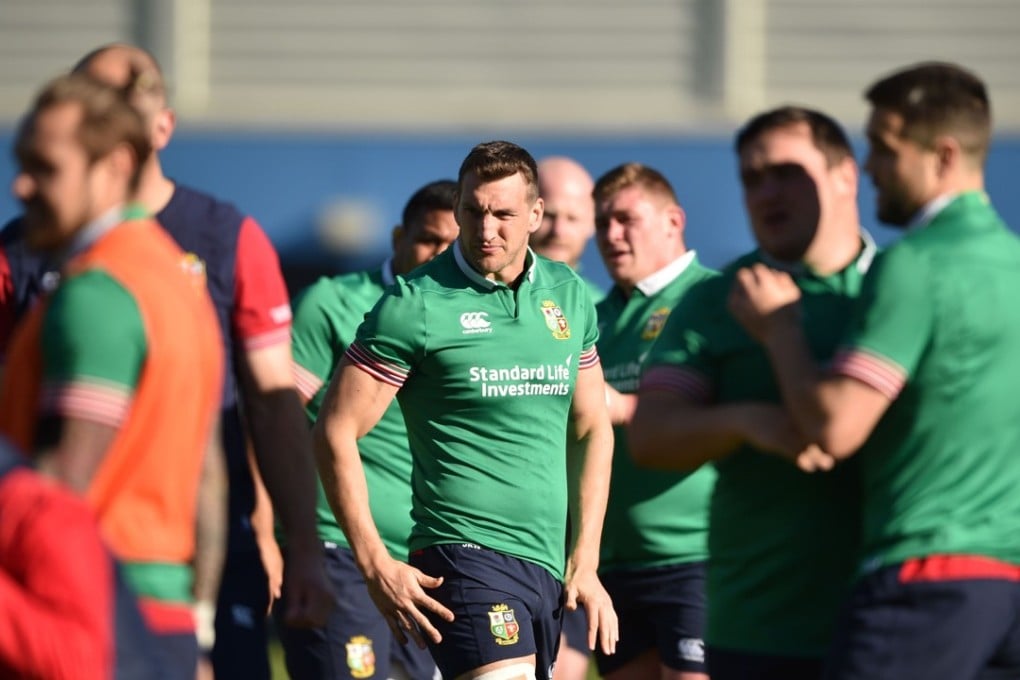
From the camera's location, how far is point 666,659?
6.80m

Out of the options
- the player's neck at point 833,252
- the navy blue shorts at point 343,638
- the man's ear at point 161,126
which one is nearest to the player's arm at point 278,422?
the man's ear at point 161,126

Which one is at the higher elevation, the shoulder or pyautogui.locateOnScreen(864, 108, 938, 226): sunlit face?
pyautogui.locateOnScreen(864, 108, 938, 226): sunlit face

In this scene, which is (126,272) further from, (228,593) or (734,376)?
(228,593)

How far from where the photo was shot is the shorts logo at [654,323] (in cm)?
707

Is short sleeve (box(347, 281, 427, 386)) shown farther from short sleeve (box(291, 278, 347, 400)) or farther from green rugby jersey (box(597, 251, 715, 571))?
green rugby jersey (box(597, 251, 715, 571))

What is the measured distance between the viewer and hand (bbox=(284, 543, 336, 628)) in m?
4.56

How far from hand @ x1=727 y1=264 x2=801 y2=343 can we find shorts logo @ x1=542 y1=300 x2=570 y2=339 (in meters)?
1.60

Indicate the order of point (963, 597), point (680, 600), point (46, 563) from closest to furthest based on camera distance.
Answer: point (46, 563)
point (963, 597)
point (680, 600)

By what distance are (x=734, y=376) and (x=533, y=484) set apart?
4.78 ft

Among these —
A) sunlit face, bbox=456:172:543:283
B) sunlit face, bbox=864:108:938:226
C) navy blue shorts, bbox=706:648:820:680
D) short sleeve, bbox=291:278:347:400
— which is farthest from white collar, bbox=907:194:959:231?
short sleeve, bbox=291:278:347:400

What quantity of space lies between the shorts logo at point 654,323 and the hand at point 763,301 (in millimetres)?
2884

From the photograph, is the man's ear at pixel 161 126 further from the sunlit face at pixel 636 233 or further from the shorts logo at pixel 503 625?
the sunlit face at pixel 636 233

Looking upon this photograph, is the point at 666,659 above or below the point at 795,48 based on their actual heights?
below

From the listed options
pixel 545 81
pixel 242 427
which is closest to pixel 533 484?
pixel 242 427
